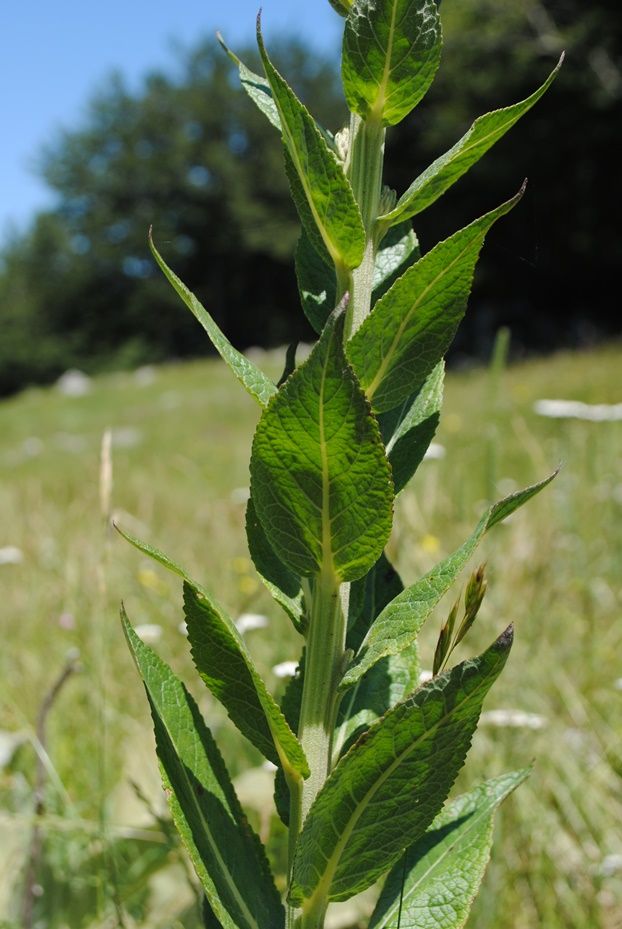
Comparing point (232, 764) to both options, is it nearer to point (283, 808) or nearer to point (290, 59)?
point (283, 808)

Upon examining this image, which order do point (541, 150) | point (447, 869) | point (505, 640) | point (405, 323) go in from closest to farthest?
point (505, 640)
point (405, 323)
point (447, 869)
point (541, 150)

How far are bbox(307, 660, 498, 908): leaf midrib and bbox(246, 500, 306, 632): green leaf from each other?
15 centimetres

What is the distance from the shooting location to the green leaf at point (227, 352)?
659 millimetres

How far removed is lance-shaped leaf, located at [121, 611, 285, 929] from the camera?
2.23 feet

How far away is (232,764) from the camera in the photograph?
5.51 feet

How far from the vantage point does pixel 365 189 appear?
718mm

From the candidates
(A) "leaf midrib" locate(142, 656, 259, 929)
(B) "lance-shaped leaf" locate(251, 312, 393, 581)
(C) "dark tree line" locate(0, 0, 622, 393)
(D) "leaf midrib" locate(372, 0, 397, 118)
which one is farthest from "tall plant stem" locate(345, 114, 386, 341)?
(C) "dark tree line" locate(0, 0, 622, 393)

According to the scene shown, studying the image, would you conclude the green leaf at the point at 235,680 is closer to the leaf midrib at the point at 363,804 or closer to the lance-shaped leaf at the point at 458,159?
the leaf midrib at the point at 363,804

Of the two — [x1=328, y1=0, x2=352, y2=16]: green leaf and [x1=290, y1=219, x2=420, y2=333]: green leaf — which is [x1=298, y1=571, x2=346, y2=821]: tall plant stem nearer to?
[x1=290, y1=219, x2=420, y2=333]: green leaf

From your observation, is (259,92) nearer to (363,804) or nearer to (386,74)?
(386,74)

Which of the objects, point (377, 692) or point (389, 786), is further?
point (377, 692)

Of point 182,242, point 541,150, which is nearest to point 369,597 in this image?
point 541,150

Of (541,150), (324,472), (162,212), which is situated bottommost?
(541,150)

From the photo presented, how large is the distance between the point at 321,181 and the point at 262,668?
168cm
